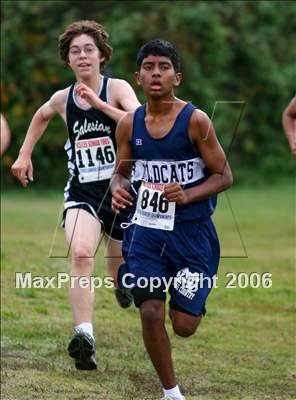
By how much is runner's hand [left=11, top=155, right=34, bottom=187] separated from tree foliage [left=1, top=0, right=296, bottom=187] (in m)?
19.8

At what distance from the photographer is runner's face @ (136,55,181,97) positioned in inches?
273

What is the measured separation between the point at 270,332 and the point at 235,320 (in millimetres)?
630

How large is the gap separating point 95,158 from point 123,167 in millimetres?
1225

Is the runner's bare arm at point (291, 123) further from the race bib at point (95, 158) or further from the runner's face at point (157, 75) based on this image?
the race bib at point (95, 158)

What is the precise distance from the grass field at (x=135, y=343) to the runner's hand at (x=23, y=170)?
1351mm

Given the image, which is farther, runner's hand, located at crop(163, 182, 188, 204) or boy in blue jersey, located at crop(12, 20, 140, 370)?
boy in blue jersey, located at crop(12, 20, 140, 370)

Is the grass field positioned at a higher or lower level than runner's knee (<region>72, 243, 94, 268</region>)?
lower

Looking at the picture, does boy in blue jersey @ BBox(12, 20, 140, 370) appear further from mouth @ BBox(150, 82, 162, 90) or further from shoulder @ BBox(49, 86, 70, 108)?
mouth @ BBox(150, 82, 162, 90)

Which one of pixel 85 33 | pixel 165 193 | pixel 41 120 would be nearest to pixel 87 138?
pixel 41 120

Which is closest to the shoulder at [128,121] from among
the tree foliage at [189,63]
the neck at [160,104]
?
the neck at [160,104]

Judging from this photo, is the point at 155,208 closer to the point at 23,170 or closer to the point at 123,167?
the point at 123,167

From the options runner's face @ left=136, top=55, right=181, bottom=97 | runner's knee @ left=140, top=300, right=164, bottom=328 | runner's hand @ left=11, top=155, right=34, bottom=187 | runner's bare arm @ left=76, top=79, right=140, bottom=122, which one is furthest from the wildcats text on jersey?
runner's hand @ left=11, top=155, right=34, bottom=187
